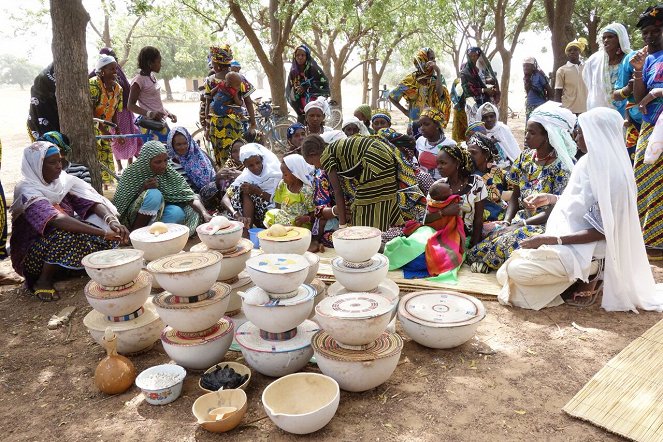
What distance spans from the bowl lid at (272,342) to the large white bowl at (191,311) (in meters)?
Result: 0.17

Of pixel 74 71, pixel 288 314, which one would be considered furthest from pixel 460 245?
pixel 74 71

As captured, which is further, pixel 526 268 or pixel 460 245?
pixel 460 245

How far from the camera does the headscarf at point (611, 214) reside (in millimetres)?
3076

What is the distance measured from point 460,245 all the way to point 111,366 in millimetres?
2707

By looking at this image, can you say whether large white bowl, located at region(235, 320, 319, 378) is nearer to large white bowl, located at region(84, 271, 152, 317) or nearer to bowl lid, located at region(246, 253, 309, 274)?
bowl lid, located at region(246, 253, 309, 274)

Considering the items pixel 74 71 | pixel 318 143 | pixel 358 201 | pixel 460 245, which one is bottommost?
pixel 460 245

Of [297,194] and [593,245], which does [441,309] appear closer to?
[593,245]

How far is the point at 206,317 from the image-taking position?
261 centimetres

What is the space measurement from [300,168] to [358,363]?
258cm

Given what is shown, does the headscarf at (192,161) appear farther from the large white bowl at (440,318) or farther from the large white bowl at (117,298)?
the large white bowl at (440,318)

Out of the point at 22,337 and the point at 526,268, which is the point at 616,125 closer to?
the point at 526,268

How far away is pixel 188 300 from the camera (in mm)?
2605

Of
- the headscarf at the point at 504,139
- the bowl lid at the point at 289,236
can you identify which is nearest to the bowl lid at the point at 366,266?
the bowl lid at the point at 289,236

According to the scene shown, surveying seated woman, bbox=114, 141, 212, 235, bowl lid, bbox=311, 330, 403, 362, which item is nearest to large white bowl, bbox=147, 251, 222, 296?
bowl lid, bbox=311, 330, 403, 362
